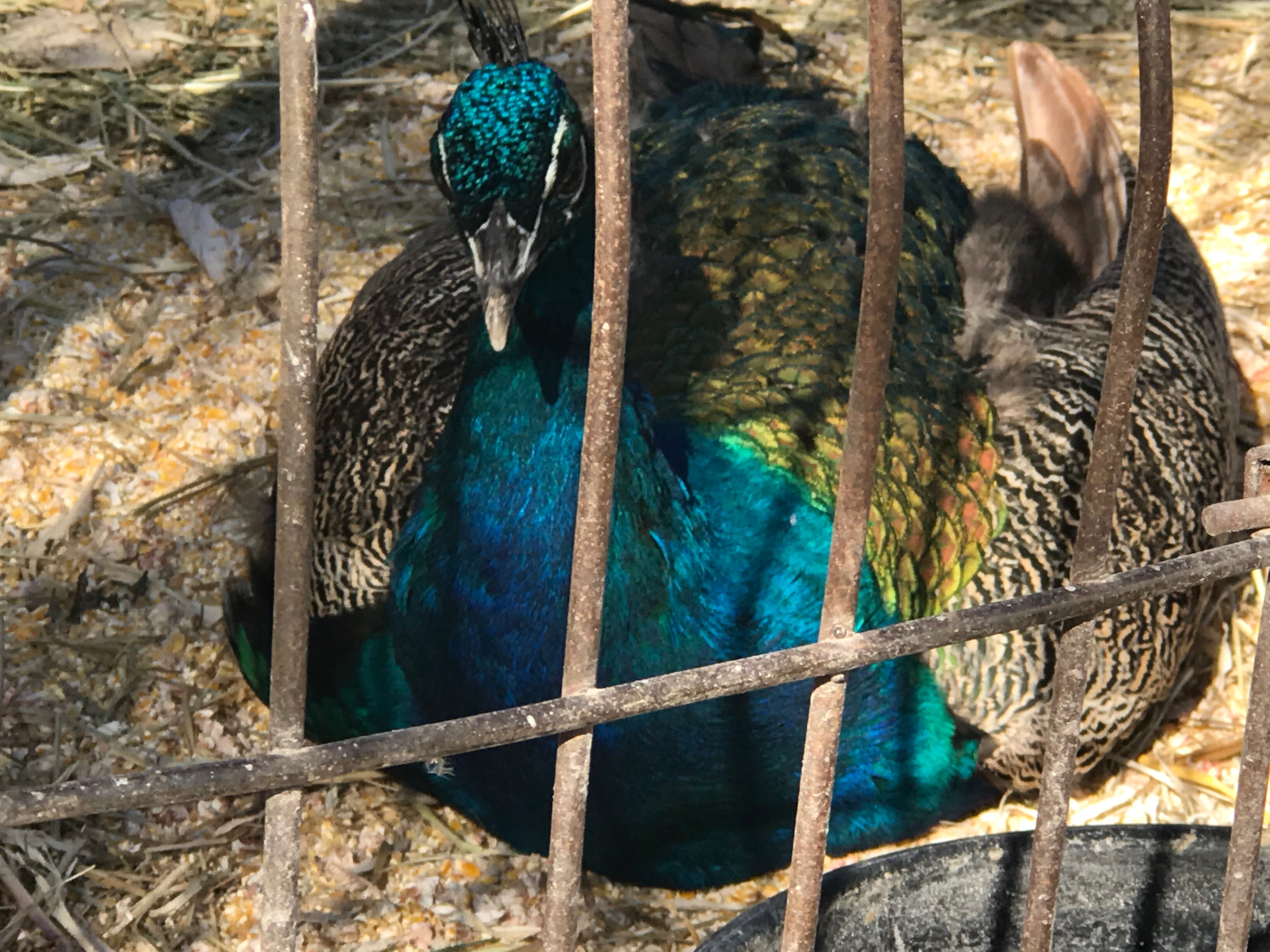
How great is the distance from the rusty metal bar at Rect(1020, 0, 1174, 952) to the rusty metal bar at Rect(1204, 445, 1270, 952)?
0.37ft

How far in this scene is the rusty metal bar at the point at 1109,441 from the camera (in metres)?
1.04

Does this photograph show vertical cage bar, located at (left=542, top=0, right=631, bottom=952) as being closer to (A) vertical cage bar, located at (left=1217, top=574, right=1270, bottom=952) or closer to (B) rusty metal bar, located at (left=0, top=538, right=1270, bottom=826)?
(B) rusty metal bar, located at (left=0, top=538, right=1270, bottom=826)

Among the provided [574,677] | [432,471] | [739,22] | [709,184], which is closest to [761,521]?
[432,471]

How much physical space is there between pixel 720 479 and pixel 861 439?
856 mm

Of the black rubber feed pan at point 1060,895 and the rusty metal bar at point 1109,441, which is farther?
the black rubber feed pan at point 1060,895

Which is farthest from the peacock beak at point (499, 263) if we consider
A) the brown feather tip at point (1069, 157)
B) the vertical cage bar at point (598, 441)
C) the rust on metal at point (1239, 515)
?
the brown feather tip at point (1069, 157)

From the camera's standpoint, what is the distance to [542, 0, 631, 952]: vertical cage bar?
0.92 metres

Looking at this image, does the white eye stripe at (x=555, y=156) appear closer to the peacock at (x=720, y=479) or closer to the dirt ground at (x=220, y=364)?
the peacock at (x=720, y=479)

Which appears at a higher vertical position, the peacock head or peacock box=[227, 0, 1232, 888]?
the peacock head

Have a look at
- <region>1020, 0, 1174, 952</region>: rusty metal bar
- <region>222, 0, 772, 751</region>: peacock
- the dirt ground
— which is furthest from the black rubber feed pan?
<region>222, 0, 772, 751</region>: peacock

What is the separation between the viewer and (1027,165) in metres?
2.78

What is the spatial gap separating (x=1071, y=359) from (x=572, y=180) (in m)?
0.94

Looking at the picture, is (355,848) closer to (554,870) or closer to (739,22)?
(554,870)

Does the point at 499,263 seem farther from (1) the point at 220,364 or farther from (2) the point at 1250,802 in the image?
(1) the point at 220,364
